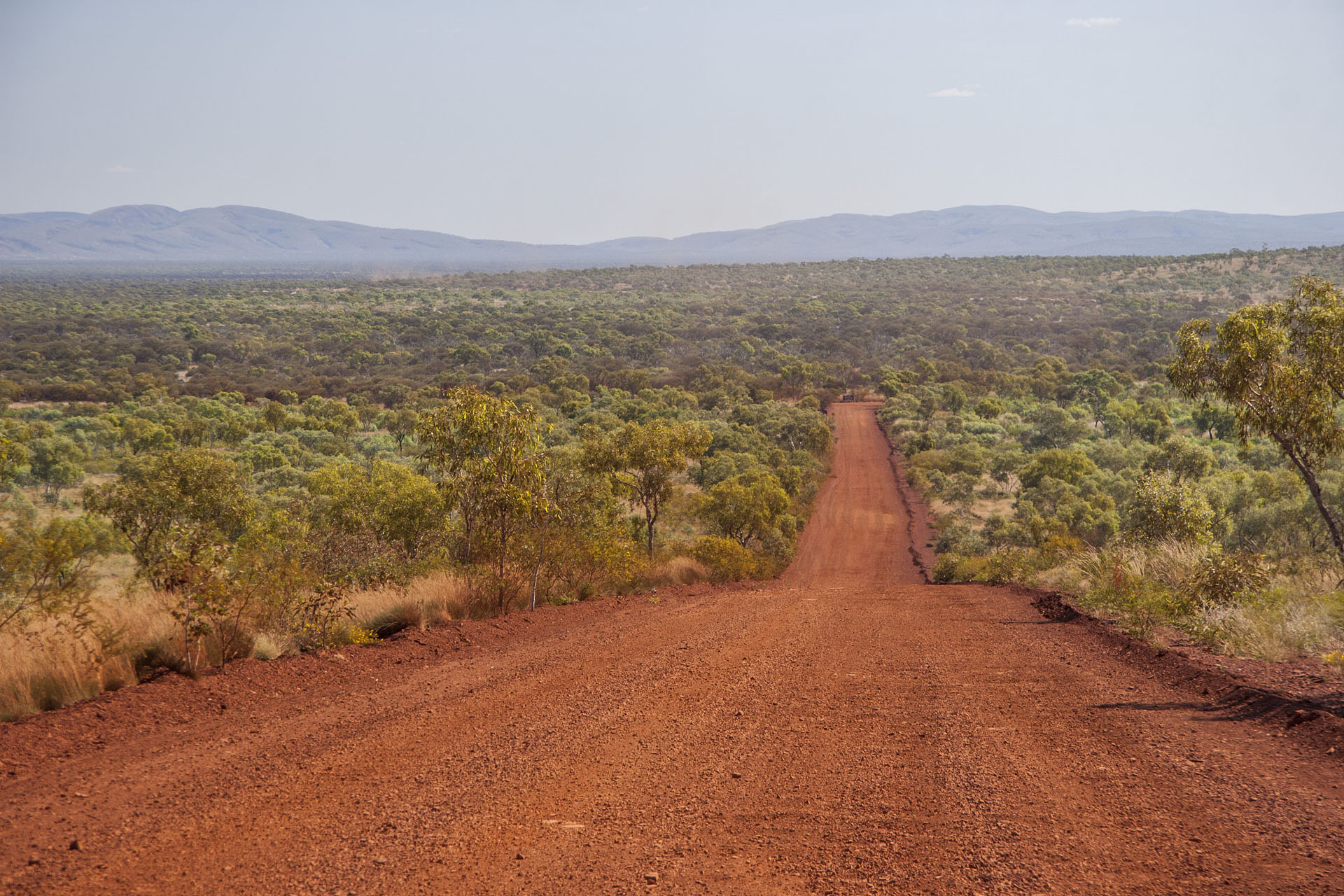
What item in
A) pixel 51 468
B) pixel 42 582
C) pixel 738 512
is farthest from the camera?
pixel 51 468

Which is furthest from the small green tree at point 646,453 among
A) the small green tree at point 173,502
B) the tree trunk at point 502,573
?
the small green tree at point 173,502

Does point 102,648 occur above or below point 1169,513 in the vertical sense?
above

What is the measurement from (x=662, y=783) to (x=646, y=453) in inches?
508

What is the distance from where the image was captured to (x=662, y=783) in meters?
5.38

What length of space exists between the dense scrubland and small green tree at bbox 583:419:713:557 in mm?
76

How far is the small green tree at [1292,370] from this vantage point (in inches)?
366

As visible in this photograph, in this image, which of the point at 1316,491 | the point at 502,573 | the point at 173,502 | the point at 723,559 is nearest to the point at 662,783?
the point at 502,573

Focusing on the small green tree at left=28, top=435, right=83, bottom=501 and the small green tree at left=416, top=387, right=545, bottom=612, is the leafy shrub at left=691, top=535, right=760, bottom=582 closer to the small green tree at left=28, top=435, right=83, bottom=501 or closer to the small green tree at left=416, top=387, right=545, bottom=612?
the small green tree at left=416, top=387, right=545, bottom=612

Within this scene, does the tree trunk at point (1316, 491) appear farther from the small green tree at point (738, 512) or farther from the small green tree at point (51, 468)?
the small green tree at point (51, 468)

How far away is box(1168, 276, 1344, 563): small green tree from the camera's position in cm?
930

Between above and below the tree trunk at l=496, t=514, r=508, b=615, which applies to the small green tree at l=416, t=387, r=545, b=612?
above

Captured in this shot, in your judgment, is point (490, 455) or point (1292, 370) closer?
point (1292, 370)

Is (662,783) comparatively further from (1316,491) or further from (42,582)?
(1316,491)

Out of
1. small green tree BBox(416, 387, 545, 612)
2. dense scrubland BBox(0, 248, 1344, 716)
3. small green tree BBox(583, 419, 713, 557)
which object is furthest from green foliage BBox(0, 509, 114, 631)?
small green tree BBox(583, 419, 713, 557)
